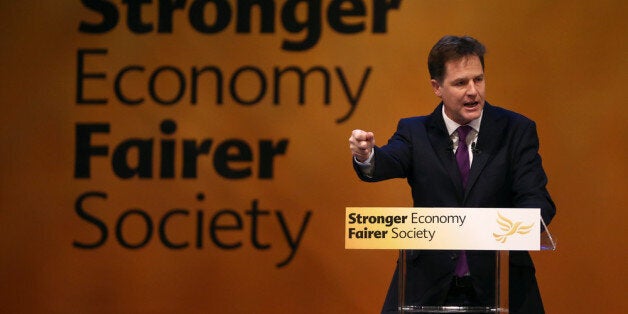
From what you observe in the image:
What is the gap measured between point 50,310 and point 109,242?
54 centimetres

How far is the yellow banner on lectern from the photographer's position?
262cm

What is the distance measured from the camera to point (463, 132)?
3.17 m

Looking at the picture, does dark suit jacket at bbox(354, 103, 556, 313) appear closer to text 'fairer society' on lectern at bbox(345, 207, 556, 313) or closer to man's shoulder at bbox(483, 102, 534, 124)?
man's shoulder at bbox(483, 102, 534, 124)

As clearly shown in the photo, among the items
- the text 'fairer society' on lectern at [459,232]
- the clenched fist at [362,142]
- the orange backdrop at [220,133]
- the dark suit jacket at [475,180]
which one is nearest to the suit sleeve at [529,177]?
the dark suit jacket at [475,180]

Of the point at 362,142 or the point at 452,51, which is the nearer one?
the point at 362,142

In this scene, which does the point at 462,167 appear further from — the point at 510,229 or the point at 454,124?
the point at 510,229

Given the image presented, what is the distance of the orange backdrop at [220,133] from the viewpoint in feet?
16.6

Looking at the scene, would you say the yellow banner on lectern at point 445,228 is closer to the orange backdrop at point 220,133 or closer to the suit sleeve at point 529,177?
the suit sleeve at point 529,177

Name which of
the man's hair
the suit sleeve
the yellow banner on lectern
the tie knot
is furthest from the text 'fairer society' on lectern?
the man's hair

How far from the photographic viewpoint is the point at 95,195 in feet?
17.4

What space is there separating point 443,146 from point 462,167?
0.10m

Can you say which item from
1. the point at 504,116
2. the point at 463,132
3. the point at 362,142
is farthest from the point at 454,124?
→ the point at 362,142

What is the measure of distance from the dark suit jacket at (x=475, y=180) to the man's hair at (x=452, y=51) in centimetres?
15

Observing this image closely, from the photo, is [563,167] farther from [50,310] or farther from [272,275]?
[50,310]
